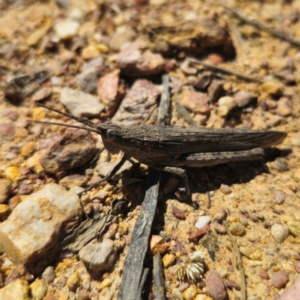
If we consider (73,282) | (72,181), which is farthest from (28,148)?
(73,282)

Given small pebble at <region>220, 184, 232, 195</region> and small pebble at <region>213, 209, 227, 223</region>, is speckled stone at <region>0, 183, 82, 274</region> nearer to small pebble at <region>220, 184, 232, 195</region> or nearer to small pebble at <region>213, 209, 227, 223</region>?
small pebble at <region>213, 209, 227, 223</region>

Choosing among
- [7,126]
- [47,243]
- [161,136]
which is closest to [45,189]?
[47,243]

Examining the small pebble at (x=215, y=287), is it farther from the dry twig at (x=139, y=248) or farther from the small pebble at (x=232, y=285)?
the dry twig at (x=139, y=248)

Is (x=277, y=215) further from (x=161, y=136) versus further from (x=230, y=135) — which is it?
(x=161, y=136)

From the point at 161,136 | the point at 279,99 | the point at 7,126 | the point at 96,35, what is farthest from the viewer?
the point at 96,35

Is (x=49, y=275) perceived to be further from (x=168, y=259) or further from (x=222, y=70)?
(x=222, y=70)
